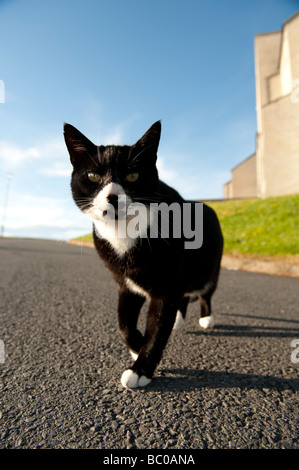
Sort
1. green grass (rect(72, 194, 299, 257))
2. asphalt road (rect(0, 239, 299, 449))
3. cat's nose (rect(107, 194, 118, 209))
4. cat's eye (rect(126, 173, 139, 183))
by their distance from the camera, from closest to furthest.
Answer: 1. asphalt road (rect(0, 239, 299, 449))
2. cat's nose (rect(107, 194, 118, 209))
3. cat's eye (rect(126, 173, 139, 183))
4. green grass (rect(72, 194, 299, 257))

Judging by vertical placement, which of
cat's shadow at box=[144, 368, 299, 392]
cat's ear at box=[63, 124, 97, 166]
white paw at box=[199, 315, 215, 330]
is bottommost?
cat's shadow at box=[144, 368, 299, 392]

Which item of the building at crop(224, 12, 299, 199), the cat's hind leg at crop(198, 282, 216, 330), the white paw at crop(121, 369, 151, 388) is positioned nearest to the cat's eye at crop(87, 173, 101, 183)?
the white paw at crop(121, 369, 151, 388)

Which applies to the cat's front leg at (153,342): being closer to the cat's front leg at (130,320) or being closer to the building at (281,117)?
the cat's front leg at (130,320)

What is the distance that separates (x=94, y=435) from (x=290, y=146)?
1030 inches

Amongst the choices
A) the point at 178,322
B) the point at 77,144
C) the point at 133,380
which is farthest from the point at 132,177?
the point at 178,322

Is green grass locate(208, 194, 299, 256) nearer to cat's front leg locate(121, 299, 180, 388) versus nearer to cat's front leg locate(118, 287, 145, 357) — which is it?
cat's front leg locate(118, 287, 145, 357)

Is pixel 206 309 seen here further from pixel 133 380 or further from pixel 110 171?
pixel 110 171

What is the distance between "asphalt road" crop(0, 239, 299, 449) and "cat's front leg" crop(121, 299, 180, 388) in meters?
0.07

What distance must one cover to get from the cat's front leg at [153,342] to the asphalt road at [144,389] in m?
0.07

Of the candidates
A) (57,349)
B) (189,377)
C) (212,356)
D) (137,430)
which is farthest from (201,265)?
(137,430)

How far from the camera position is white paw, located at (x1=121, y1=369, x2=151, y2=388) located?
4.92ft

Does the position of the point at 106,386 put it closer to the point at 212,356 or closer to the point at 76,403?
the point at 76,403

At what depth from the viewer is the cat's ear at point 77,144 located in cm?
183
